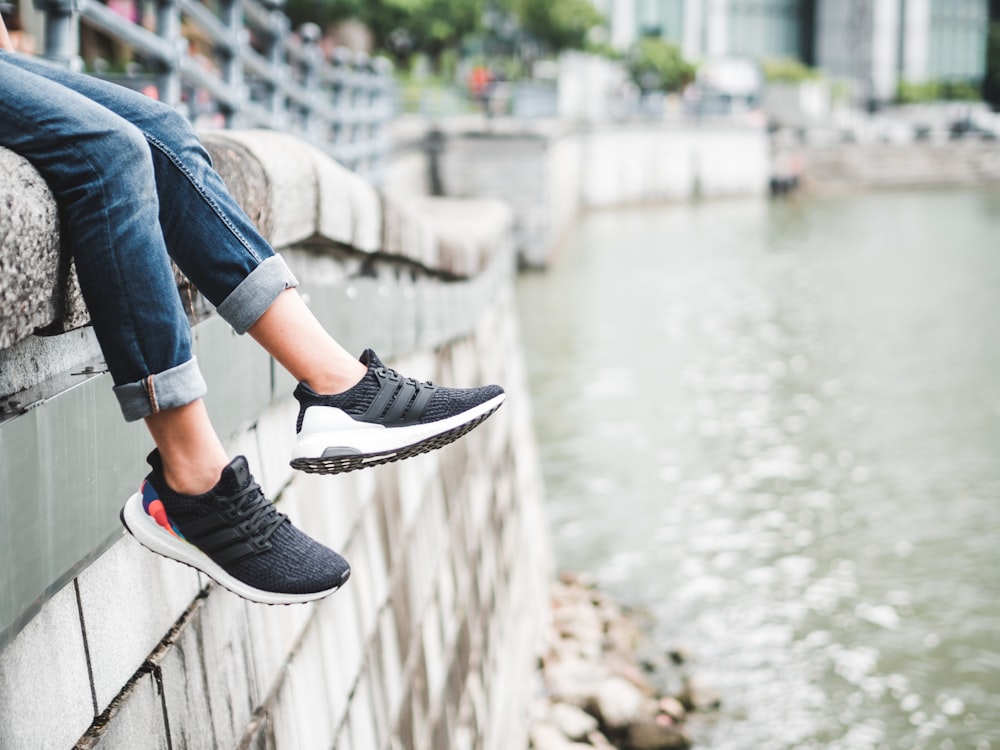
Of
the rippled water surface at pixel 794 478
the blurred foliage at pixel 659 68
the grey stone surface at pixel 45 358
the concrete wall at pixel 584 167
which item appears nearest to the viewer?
the grey stone surface at pixel 45 358

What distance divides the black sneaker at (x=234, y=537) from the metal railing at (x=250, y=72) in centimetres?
213

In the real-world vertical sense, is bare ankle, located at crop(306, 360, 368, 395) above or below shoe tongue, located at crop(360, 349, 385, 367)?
below

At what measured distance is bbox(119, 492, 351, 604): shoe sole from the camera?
1.73 metres

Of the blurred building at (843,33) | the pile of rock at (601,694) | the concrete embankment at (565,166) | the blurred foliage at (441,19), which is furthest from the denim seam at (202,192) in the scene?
the blurred building at (843,33)

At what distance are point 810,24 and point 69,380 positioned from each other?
6334cm

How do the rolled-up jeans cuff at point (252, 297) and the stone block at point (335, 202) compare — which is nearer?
the rolled-up jeans cuff at point (252, 297)

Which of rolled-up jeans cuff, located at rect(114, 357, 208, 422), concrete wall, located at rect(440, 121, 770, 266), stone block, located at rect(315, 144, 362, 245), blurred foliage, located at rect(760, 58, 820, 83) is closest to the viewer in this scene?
rolled-up jeans cuff, located at rect(114, 357, 208, 422)

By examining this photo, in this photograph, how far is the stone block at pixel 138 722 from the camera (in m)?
1.65

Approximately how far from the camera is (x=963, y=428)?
12.5 metres

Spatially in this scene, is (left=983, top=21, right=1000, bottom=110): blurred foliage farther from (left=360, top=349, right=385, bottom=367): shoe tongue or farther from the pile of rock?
(left=360, top=349, right=385, bottom=367): shoe tongue

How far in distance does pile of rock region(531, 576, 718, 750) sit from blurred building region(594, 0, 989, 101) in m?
49.3

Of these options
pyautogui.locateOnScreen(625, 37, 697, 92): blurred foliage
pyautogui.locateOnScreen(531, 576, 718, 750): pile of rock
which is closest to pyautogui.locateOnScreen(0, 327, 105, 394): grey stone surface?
pyautogui.locateOnScreen(531, 576, 718, 750): pile of rock

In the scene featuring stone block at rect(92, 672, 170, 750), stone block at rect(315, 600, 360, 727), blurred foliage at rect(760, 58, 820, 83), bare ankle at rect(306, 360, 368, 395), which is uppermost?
blurred foliage at rect(760, 58, 820, 83)

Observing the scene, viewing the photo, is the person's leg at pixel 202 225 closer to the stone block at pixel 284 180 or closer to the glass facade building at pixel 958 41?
the stone block at pixel 284 180
